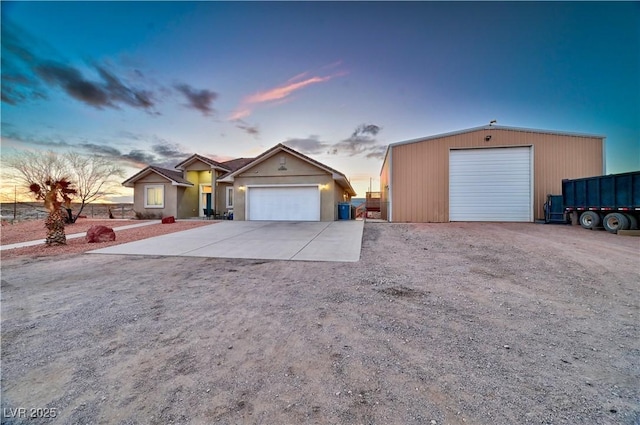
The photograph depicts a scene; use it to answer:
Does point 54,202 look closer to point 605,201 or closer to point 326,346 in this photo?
point 326,346

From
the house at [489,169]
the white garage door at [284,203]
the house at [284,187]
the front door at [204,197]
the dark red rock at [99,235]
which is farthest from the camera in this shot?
the front door at [204,197]

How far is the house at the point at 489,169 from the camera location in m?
12.4

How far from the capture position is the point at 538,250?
22.4 feet

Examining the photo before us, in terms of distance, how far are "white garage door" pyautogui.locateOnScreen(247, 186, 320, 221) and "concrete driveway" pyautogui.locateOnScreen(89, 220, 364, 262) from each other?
427cm

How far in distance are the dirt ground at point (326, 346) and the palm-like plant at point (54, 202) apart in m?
4.09

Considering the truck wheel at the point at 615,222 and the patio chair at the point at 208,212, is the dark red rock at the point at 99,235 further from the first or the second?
the truck wheel at the point at 615,222

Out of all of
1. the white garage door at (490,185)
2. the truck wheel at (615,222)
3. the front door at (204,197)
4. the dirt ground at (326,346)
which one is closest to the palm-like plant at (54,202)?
the dirt ground at (326,346)

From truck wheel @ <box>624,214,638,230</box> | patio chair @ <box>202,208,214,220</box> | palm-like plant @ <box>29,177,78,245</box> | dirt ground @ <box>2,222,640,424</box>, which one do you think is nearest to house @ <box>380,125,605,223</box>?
truck wheel @ <box>624,214,638,230</box>

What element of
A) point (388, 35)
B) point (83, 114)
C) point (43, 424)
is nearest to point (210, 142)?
point (83, 114)

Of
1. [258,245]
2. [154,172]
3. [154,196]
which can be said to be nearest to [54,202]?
[258,245]

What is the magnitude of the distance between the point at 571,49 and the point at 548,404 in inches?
595

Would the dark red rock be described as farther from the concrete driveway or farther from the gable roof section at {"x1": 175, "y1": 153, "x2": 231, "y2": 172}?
the gable roof section at {"x1": 175, "y1": 153, "x2": 231, "y2": 172}

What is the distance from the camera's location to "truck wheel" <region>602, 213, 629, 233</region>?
8.89 metres

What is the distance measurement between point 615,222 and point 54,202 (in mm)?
20412
